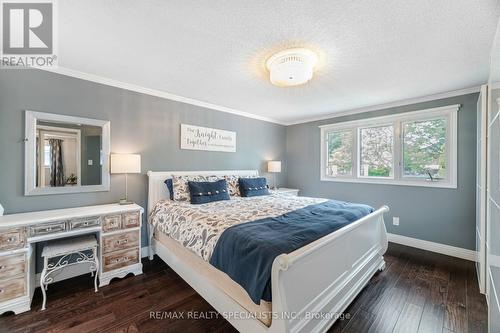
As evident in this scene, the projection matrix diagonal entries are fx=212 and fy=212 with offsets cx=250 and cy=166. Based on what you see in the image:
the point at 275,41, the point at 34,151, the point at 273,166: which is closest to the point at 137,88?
the point at 34,151

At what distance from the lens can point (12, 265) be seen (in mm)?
1844

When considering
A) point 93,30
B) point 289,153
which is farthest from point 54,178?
point 289,153

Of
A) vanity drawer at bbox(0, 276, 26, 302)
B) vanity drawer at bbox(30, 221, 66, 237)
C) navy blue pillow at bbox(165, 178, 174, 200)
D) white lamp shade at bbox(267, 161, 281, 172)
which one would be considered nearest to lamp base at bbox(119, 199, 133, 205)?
navy blue pillow at bbox(165, 178, 174, 200)

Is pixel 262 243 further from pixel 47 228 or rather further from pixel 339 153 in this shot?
pixel 339 153

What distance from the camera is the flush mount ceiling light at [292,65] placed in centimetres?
199

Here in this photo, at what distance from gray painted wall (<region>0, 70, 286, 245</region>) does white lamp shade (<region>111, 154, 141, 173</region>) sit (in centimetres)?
22

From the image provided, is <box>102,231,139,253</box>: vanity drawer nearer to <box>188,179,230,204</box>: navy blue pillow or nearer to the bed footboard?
<box>188,179,230,204</box>: navy blue pillow

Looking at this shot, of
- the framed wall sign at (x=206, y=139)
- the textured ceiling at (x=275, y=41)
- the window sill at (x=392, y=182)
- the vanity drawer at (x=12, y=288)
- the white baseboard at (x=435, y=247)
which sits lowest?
the white baseboard at (x=435, y=247)

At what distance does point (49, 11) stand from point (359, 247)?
3341mm

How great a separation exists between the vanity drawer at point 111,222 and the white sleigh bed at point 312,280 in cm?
62

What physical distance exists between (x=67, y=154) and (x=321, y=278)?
3021 millimetres

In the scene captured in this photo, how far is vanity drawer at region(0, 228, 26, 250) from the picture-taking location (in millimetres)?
1804

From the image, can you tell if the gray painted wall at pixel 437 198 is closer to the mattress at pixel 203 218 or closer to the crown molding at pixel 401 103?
the crown molding at pixel 401 103

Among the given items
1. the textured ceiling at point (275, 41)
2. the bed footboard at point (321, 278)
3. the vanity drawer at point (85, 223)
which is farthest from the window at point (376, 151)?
the vanity drawer at point (85, 223)
